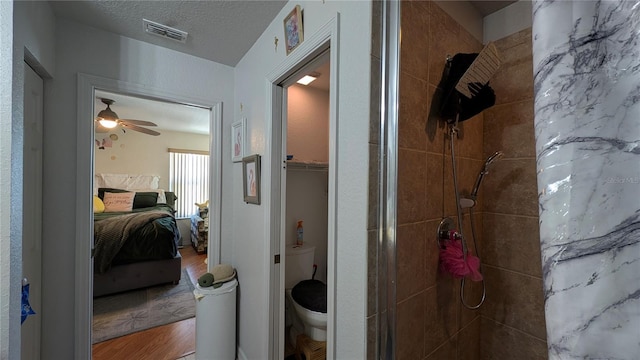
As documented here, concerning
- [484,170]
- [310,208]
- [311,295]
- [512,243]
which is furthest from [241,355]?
[484,170]

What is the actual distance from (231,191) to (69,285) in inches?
43.8

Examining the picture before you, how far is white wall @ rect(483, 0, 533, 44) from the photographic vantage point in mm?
817

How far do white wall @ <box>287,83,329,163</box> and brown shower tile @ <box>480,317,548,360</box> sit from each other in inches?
65.3

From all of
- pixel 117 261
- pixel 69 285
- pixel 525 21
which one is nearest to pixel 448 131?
pixel 525 21

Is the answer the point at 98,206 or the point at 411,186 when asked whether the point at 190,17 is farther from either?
the point at 98,206

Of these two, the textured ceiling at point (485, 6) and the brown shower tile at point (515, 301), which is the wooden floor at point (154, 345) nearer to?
the brown shower tile at point (515, 301)

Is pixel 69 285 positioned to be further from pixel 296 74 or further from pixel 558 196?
pixel 558 196

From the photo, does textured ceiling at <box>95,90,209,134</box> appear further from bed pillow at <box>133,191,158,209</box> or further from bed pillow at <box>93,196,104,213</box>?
bed pillow at <box>93,196,104,213</box>

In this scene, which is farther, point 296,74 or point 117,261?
point 117,261

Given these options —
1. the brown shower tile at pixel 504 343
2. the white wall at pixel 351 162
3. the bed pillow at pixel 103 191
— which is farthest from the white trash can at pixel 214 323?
the bed pillow at pixel 103 191

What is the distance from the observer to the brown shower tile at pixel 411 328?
872 millimetres

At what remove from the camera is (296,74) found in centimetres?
128

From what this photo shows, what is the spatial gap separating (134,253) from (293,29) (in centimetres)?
308

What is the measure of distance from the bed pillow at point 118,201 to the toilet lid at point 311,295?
403 centimetres
